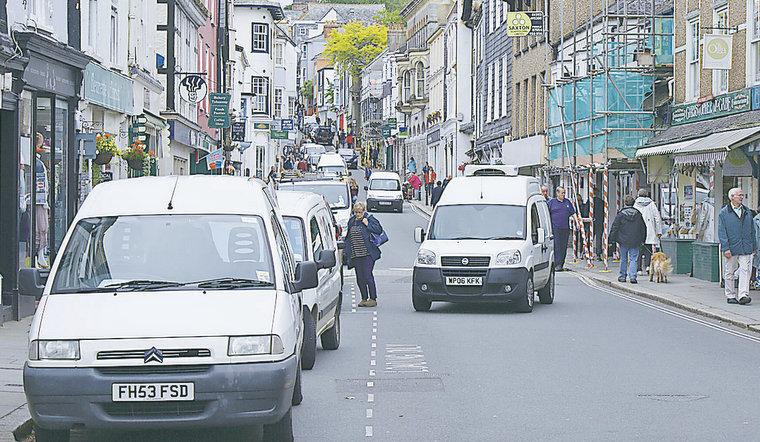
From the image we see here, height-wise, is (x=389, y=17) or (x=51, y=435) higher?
(x=389, y=17)

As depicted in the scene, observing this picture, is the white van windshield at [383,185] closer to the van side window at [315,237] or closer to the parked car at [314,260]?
the parked car at [314,260]

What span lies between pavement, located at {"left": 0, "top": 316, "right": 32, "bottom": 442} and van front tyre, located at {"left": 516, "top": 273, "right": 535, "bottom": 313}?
740 cm

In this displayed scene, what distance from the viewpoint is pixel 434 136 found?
3078 inches

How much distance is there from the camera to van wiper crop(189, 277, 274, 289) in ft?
25.7

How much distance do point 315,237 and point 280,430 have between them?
5433mm

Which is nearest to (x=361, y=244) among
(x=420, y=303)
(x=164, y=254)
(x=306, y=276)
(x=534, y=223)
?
(x=420, y=303)

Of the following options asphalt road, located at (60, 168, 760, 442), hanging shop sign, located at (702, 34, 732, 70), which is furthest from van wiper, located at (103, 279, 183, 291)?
hanging shop sign, located at (702, 34, 732, 70)

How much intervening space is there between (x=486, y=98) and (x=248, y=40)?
92.2 ft

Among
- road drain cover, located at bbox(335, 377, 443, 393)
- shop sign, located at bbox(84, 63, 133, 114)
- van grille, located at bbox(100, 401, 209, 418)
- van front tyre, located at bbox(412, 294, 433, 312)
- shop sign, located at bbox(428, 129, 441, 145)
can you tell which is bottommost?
road drain cover, located at bbox(335, 377, 443, 393)

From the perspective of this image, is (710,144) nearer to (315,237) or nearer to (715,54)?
(715,54)

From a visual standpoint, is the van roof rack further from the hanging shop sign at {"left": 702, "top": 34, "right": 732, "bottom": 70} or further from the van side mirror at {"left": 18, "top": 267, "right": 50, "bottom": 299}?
the van side mirror at {"left": 18, "top": 267, "right": 50, "bottom": 299}

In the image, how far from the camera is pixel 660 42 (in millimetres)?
29531

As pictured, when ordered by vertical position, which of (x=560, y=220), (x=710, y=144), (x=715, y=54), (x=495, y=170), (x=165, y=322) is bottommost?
(x=165, y=322)

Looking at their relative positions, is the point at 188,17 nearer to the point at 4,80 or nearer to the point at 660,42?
the point at 660,42
